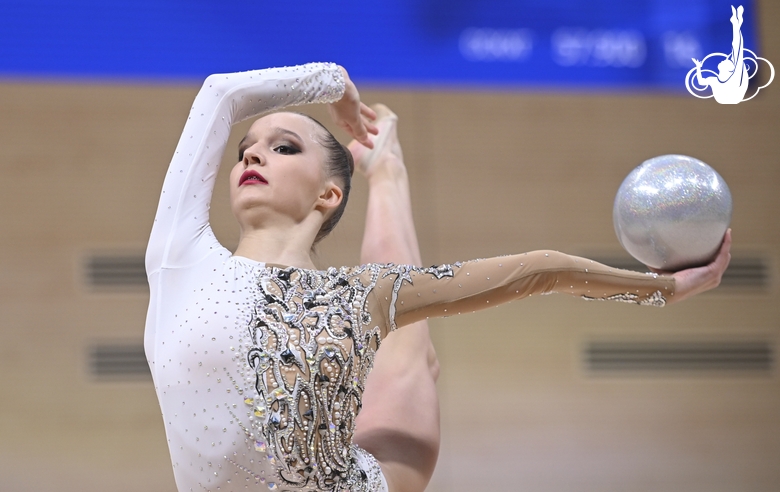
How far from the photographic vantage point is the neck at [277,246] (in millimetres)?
1634

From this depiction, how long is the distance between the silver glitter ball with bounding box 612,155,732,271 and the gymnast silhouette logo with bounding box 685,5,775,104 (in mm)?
903

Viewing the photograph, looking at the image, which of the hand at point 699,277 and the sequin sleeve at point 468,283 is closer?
the sequin sleeve at point 468,283

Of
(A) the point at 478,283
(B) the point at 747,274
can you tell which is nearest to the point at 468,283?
(A) the point at 478,283

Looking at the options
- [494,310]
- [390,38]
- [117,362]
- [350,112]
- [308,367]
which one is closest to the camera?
[308,367]

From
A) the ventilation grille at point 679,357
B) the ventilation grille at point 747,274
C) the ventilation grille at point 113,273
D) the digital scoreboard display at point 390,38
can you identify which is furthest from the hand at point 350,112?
the ventilation grille at point 747,274

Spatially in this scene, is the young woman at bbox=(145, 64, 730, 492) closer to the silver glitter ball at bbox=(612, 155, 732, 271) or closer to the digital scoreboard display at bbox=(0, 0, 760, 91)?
the silver glitter ball at bbox=(612, 155, 732, 271)

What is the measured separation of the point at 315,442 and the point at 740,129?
11.0 feet

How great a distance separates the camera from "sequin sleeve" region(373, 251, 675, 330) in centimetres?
160

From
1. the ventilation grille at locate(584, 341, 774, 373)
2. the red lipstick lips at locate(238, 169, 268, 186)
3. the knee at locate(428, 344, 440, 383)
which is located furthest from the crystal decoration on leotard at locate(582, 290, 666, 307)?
the ventilation grille at locate(584, 341, 774, 373)

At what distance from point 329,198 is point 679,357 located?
277cm

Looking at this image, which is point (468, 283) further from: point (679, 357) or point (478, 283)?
point (679, 357)

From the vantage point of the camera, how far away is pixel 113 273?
3.78m

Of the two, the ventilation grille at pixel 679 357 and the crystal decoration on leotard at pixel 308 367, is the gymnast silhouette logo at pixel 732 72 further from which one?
the crystal decoration on leotard at pixel 308 367

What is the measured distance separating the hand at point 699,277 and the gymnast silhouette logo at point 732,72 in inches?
35.9
